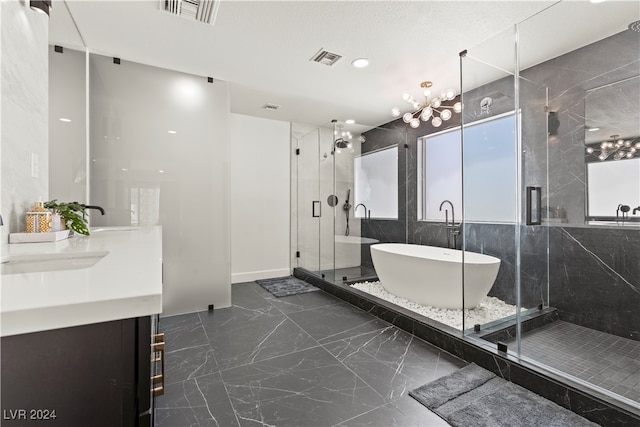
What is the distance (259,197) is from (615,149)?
13.4 feet

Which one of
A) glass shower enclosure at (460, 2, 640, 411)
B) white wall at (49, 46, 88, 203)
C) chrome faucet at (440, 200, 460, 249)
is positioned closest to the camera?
white wall at (49, 46, 88, 203)

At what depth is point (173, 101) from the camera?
10.2 feet

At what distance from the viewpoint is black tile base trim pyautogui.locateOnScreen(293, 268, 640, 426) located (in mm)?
1502

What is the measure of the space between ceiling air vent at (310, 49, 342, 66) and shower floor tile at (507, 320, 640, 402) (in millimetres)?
2847

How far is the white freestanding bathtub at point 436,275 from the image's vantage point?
2639 mm

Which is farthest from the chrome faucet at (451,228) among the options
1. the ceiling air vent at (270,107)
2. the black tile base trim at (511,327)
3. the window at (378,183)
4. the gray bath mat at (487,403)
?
the ceiling air vent at (270,107)

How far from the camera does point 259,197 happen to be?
4.63 m

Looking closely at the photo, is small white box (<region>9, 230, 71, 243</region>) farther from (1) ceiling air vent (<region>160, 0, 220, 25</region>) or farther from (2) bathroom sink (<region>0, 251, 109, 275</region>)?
(1) ceiling air vent (<region>160, 0, 220, 25</region>)

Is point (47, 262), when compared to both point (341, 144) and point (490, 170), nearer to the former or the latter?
point (490, 170)

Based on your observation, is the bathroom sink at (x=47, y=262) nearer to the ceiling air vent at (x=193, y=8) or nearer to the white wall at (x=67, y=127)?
the white wall at (x=67, y=127)

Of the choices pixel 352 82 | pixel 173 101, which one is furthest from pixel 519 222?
pixel 173 101

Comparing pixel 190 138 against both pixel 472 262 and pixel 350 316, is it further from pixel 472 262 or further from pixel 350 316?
pixel 472 262

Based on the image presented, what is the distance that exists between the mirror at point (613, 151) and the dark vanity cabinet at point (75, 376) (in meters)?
3.27

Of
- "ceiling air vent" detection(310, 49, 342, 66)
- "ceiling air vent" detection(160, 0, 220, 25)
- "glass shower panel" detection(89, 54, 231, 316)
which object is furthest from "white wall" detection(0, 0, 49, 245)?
"ceiling air vent" detection(310, 49, 342, 66)
